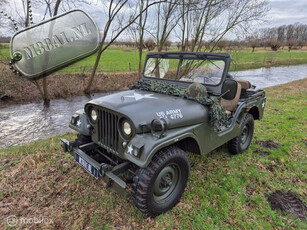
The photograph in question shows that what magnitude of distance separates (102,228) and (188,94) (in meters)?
2.15

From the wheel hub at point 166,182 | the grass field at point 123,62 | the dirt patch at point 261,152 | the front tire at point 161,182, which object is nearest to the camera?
the front tire at point 161,182

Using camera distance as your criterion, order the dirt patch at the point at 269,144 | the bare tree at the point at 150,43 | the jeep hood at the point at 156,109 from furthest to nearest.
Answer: the bare tree at the point at 150,43, the dirt patch at the point at 269,144, the jeep hood at the point at 156,109

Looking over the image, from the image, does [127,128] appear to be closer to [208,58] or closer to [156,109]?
[156,109]

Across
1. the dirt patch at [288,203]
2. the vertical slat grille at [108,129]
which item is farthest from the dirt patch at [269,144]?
the vertical slat grille at [108,129]

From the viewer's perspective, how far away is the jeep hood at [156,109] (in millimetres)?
2357

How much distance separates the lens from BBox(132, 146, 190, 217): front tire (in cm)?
225

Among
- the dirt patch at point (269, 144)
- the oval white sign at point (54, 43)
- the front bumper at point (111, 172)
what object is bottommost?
the dirt patch at point (269, 144)

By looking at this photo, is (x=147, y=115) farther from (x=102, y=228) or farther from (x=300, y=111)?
(x=300, y=111)

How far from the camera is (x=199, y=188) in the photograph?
3.13m

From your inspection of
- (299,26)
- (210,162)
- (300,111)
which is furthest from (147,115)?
(299,26)

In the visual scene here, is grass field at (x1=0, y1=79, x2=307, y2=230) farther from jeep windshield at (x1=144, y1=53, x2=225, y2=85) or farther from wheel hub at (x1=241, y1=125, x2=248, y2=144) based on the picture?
jeep windshield at (x1=144, y1=53, x2=225, y2=85)

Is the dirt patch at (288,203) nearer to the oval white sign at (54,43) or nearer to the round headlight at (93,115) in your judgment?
the round headlight at (93,115)

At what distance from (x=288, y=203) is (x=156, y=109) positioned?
2384 millimetres

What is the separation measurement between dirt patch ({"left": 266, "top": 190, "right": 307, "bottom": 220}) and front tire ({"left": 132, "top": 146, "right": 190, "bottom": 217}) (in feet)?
4.55
